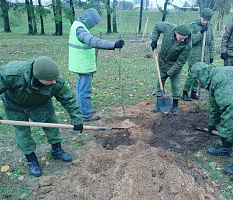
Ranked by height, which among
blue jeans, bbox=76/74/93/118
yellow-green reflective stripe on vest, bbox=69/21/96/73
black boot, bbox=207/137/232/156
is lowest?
black boot, bbox=207/137/232/156

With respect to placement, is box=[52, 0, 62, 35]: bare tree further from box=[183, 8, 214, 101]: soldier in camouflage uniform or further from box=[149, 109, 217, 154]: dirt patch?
box=[149, 109, 217, 154]: dirt patch

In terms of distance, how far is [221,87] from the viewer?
296cm

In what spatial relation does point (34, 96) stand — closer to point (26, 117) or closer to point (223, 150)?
point (26, 117)

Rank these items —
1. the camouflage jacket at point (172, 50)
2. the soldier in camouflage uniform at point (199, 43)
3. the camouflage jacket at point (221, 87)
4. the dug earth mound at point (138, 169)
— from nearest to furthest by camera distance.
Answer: the dug earth mound at point (138, 169)
the camouflage jacket at point (221, 87)
the camouflage jacket at point (172, 50)
the soldier in camouflage uniform at point (199, 43)

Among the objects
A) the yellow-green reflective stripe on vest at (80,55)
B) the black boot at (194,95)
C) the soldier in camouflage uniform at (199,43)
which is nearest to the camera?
the yellow-green reflective stripe on vest at (80,55)

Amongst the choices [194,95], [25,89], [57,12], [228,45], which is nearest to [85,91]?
[25,89]

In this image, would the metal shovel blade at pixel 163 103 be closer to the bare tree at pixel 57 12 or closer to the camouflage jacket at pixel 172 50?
the camouflage jacket at pixel 172 50

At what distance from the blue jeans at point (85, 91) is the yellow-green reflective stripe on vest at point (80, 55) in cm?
17

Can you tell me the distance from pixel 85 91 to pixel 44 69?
6.65 feet

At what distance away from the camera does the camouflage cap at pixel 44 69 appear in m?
2.39

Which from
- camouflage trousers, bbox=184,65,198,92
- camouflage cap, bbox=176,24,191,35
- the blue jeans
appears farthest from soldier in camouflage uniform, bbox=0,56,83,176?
camouflage trousers, bbox=184,65,198,92

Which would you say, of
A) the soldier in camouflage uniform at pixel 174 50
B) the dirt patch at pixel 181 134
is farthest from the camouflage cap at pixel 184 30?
the dirt patch at pixel 181 134

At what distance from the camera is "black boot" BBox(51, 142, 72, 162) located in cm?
334

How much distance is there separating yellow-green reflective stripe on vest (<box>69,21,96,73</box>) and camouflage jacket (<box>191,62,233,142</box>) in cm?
187
